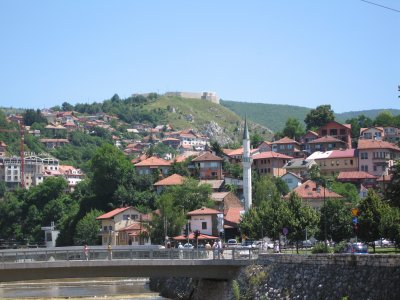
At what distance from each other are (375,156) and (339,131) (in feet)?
71.3

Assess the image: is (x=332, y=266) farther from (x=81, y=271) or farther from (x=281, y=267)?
(x=81, y=271)

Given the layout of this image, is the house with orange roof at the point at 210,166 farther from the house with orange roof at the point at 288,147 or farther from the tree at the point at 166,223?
the tree at the point at 166,223

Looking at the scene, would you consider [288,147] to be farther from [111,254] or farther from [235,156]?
[111,254]

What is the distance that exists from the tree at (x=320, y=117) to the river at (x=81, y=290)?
98.3m

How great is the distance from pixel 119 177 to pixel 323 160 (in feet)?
128

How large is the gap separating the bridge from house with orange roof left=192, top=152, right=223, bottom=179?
92.6 m

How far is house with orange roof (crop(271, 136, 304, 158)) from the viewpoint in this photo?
16816 cm

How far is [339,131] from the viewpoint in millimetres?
164750

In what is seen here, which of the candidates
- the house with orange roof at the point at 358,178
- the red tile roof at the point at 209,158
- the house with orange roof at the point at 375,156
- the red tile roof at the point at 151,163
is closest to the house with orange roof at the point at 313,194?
the house with orange roof at the point at 358,178

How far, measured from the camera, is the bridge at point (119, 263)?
47531 mm

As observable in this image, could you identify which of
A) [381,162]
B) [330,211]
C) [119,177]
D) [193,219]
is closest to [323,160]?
[381,162]

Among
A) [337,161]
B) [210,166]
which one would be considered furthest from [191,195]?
[337,161]

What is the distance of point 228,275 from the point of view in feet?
166

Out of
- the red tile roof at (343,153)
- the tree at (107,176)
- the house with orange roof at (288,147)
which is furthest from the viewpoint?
the house with orange roof at (288,147)
